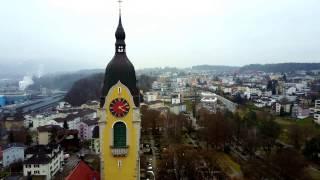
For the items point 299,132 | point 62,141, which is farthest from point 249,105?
point 62,141

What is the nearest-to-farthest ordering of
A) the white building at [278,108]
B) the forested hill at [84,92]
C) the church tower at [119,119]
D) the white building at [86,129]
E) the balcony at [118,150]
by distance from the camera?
the church tower at [119,119]
the balcony at [118,150]
the white building at [86,129]
the white building at [278,108]
the forested hill at [84,92]

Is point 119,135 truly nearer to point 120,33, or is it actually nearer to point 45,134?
point 120,33

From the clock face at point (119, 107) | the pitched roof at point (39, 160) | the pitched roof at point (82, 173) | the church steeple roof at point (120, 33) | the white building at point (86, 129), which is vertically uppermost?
the church steeple roof at point (120, 33)

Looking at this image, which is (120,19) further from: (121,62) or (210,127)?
(210,127)

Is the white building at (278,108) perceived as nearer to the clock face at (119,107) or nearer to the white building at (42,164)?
the white building at (42,164)

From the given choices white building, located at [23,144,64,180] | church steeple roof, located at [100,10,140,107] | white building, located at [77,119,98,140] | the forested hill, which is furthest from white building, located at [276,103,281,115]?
church steeple roof, located at [100,10,140,107]

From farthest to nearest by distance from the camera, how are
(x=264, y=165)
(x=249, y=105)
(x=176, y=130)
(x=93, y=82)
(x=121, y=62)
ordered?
(x=93, y=82)
(x=249, y=105)
(x=176, y=130)
(x=264, y=165)
(x=121, y=62)

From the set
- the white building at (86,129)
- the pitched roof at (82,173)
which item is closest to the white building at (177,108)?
the white building at (86,129)
